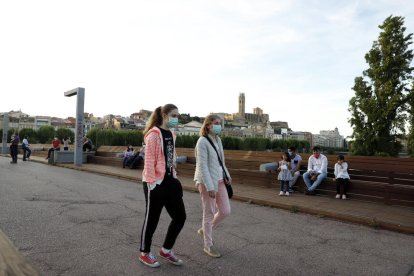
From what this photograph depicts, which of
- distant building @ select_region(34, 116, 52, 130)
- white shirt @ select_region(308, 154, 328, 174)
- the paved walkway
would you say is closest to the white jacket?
the paved walkway

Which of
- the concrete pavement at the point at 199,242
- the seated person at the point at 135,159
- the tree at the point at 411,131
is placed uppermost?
the tree at the point at 411,131

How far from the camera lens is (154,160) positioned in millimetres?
3869

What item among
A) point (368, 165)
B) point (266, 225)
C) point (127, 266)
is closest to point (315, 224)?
point (266, 225)

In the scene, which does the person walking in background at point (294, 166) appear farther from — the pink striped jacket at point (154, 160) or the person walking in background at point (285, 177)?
the pink striped jacket at point (154, 160)

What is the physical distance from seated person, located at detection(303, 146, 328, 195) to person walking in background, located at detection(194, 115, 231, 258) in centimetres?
588

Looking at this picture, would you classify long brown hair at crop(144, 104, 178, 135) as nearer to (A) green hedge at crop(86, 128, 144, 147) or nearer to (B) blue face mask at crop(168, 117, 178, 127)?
(B) blue face mask at crop(168, 117, 178, 127)

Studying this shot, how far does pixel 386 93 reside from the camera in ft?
96.7

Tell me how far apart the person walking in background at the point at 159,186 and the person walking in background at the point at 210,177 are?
499 millimetres

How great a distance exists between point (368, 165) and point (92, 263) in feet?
30.2

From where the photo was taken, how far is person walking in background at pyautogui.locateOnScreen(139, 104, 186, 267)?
12.6 ft

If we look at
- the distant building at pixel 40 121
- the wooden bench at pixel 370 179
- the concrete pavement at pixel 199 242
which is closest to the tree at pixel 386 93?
the wooden bench at pixel 370 179

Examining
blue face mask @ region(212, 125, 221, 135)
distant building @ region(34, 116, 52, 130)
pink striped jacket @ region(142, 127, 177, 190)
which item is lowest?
pink striped jacket @ region(142, 127, 177, 190)

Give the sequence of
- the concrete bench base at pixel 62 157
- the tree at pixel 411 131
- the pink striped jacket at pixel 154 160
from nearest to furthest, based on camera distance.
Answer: the pink striped jacket at pixel 154 160 → the concrete bench base at pixel 62 157 → the tree at pixel 411 131

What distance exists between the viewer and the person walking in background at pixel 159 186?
152 inches
